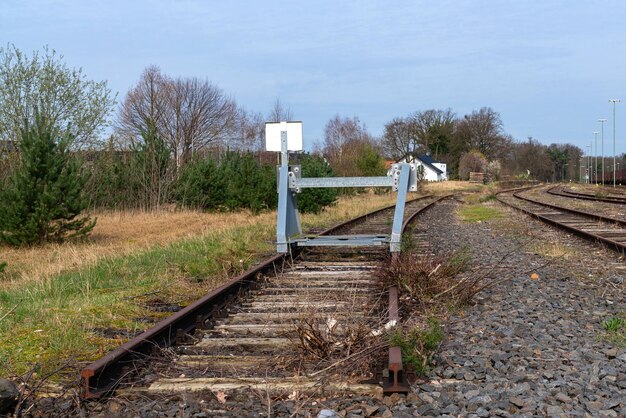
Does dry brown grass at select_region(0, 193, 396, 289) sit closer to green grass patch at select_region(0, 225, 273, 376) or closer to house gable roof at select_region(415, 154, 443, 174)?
green grass patch at select_region(0, 225, 273, 376)

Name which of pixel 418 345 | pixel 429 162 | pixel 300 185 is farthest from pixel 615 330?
pixel 429 162

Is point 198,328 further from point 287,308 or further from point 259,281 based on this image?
point 259,281

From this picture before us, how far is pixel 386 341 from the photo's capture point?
4488 millimetres

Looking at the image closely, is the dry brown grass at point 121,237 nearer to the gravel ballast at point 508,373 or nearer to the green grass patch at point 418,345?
the gravel ballast at point 508,373

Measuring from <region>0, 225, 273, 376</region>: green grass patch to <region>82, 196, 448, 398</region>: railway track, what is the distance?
459 millimetres

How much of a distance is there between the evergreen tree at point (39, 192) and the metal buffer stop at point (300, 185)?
248 inches

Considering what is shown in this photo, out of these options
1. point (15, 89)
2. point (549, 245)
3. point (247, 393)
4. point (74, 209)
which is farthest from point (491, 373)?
point (15, 89)

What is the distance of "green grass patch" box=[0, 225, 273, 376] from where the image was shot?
197 inches

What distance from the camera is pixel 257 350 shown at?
16.5ft

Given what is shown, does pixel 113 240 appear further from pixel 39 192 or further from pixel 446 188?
pixel 446 188

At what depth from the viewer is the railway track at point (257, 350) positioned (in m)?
4.07

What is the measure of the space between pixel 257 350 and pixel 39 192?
11243 mm

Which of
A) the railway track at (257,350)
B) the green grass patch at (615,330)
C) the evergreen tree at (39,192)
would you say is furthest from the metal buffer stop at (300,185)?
the evergreen tree at (39,192)

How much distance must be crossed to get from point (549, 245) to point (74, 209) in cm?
1044
